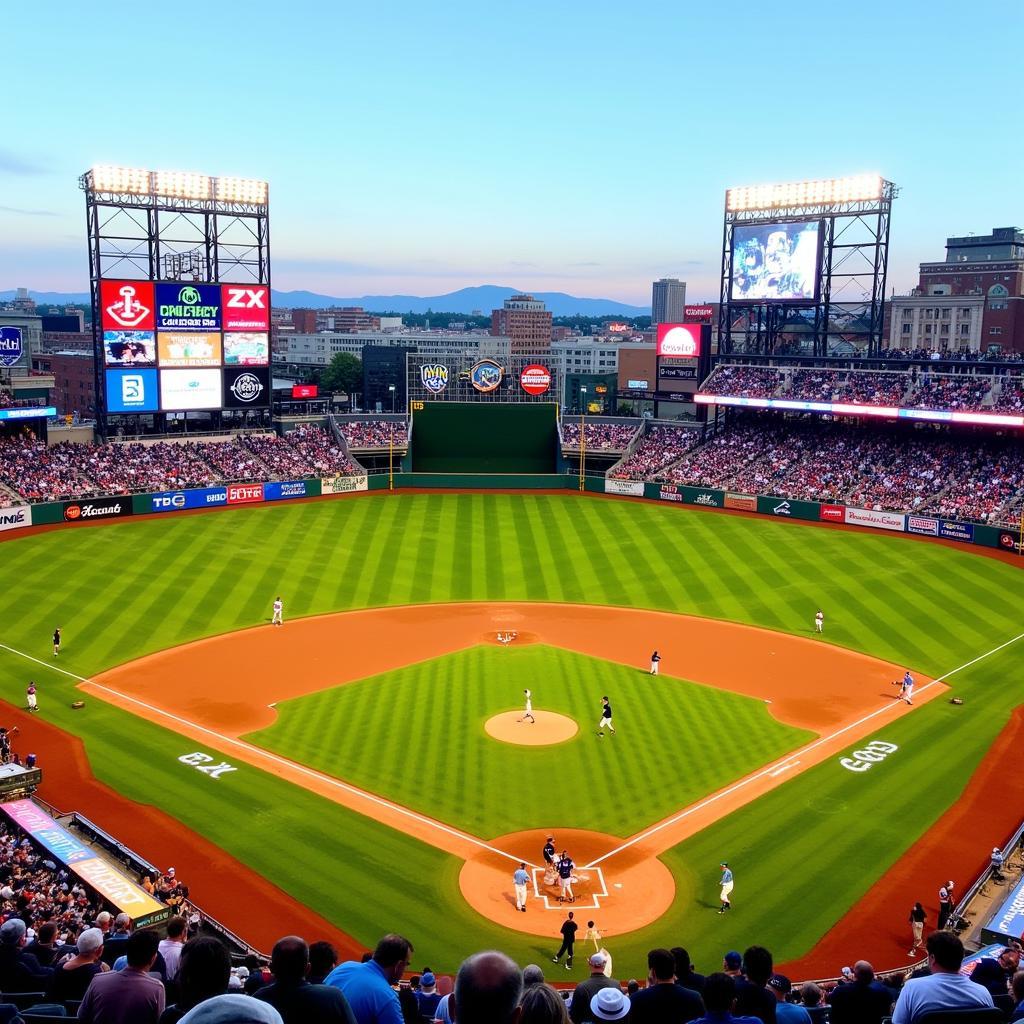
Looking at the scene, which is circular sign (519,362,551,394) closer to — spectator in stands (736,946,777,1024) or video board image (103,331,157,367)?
video board image (103,331,157,367)

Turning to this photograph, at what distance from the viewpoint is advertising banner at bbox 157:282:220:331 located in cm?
6881

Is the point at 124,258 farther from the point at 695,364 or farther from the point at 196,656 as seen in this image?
the point at 695,364

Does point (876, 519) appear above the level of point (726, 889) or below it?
above

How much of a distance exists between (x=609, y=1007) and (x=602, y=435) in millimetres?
75793

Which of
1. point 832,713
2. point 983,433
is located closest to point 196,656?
point 832,713

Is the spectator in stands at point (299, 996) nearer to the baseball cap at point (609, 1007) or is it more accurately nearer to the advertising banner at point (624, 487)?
the baseball cap at point (609, 1007)

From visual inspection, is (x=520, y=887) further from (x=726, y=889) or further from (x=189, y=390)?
(x=189, y=390)

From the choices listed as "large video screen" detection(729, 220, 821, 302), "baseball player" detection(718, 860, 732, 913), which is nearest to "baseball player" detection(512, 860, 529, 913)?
"baseball player" detection(718, 860, 732, 913)

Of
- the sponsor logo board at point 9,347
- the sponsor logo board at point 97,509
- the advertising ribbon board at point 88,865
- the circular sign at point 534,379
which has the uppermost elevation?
the sponsor logo board at point 9,347

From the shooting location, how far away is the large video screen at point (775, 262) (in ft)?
243

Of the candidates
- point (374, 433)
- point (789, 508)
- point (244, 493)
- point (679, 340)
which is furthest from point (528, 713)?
point (679, 340)

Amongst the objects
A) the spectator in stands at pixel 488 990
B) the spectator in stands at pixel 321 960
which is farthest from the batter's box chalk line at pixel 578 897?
the spectator in stands at pixel 488 990

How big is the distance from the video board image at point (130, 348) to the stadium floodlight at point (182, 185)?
10.3m

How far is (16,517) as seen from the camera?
5838 centimetres
